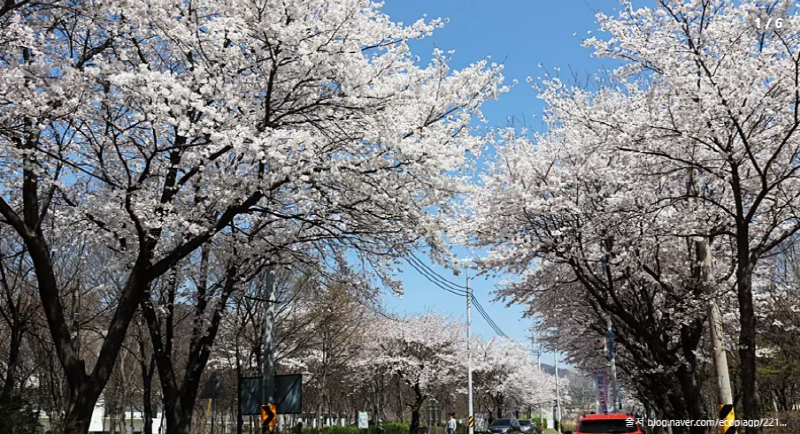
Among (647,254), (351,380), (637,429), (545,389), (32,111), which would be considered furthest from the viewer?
(545,389)

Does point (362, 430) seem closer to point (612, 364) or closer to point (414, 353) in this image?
point (414, 353)

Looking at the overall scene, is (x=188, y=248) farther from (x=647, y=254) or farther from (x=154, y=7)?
(x=647, y=254)

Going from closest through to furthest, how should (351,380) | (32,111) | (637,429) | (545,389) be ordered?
1. (32,111)
2. (637,429)
3. (351,380)
4. (545,389)

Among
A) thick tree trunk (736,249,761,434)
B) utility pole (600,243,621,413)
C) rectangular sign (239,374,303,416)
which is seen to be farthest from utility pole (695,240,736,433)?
rectangular sign (239,374,303,416)

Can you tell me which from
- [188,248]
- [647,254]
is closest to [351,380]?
[647,254]

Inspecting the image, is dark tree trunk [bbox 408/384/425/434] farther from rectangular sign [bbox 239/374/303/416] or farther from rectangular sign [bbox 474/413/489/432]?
rectangular sign [bbox 239/374/303/416]

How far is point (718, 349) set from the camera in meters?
13.0

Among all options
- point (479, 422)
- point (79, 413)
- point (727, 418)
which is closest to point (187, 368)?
point (79, 413)

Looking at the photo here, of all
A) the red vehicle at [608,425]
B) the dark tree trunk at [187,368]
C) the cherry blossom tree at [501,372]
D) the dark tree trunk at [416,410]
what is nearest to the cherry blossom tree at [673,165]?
the red vehicle at [608,425]

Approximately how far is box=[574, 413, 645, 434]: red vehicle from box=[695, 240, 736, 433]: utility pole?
2401 millimetres

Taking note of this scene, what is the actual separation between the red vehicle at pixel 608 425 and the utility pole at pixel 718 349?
7.88ft

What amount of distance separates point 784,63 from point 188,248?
10.1 meters

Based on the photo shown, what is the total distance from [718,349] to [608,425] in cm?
353

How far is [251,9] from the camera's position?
972cm
